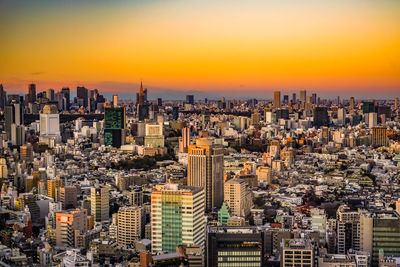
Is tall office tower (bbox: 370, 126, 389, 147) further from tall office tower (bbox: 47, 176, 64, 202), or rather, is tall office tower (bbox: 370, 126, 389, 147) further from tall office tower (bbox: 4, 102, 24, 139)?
tall office tower (bbox: 47, 176, 64, 202)

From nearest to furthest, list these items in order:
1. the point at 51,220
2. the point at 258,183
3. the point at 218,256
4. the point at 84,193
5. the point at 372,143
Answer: the point at 218,256
the point at 51,220
the point at 84,193
the point at 258,183
the point at 372,143

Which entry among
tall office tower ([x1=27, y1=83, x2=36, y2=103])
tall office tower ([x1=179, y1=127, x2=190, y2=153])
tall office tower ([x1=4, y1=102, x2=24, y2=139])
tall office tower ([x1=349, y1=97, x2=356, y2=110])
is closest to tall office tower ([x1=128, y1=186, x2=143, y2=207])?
tall office tower ([x1=27, y1=83, x2=36, y2=103])

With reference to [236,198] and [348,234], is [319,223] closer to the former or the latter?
[348,234]

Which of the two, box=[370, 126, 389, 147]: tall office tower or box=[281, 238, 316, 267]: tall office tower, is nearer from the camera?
box=[281, 238, 316, 267]: tall office tower

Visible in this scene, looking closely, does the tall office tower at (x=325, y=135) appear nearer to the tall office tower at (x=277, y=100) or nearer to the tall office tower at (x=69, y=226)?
the tall office tower at (x=277, y=100)

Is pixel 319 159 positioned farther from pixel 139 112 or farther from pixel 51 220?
pixel 51 220

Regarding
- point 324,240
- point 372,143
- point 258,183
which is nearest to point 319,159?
point 372,143
